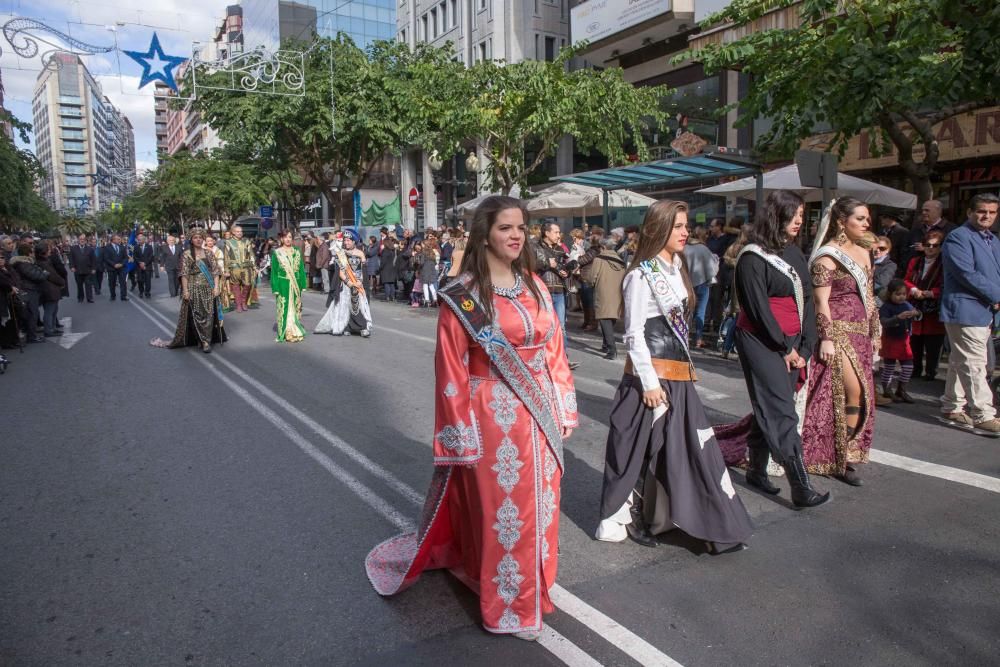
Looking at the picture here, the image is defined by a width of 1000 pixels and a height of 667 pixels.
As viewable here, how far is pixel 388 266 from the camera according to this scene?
1994 cm

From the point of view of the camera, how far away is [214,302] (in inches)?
452

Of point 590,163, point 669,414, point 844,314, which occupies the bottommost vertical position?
point 669,414

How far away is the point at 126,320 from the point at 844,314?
50.2 feet

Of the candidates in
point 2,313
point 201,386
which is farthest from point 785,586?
point 2,313

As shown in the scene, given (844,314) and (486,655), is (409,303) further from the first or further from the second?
(486,655)

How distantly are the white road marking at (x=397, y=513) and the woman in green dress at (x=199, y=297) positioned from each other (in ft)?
6.31

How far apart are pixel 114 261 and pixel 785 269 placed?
22.0m

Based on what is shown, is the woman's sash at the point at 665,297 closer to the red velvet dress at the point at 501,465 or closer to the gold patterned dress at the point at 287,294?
the red velvet dress at the point at 501,465

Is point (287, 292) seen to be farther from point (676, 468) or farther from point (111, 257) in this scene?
point (111, 257)

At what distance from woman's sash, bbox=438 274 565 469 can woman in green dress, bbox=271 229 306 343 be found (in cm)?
944

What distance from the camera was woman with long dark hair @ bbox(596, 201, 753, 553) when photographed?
379 cm

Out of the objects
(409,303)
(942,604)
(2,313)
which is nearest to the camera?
(942,604)

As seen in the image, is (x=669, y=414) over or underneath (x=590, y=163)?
underneath

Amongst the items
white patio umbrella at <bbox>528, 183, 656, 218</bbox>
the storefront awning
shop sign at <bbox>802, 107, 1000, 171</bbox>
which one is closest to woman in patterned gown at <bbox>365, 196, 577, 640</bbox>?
the storefront awning
